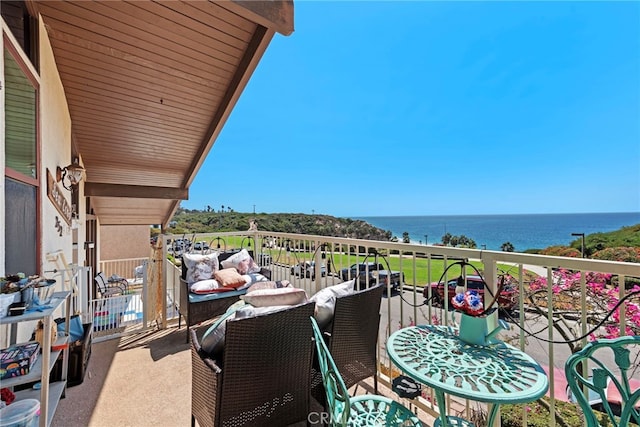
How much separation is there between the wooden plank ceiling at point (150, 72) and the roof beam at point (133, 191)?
25mm

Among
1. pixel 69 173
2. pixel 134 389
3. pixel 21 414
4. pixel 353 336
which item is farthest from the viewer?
pixel 69 173

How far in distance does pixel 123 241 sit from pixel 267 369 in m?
15.4

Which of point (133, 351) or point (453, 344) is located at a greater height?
point (453, 344)

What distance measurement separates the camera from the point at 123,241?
13602mm

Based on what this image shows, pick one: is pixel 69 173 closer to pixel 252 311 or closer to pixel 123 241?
pixel 252 311

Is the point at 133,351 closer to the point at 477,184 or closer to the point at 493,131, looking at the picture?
the point at 493,131

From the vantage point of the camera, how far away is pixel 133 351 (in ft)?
10.4

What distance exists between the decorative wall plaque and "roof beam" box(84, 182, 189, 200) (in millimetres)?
2053

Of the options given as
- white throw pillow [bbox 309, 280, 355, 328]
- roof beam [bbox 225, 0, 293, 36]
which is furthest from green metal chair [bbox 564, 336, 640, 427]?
roof beam [bbox 225, 0, 293, 36]

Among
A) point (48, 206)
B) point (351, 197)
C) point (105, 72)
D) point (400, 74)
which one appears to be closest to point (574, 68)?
point (400, 74)

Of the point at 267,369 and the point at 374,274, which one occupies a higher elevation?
the point at 374,274

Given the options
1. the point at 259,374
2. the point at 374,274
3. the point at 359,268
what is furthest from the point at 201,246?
the point at 259,374

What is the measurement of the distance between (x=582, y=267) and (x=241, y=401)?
2.00 metres

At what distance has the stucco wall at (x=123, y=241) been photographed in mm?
13055
